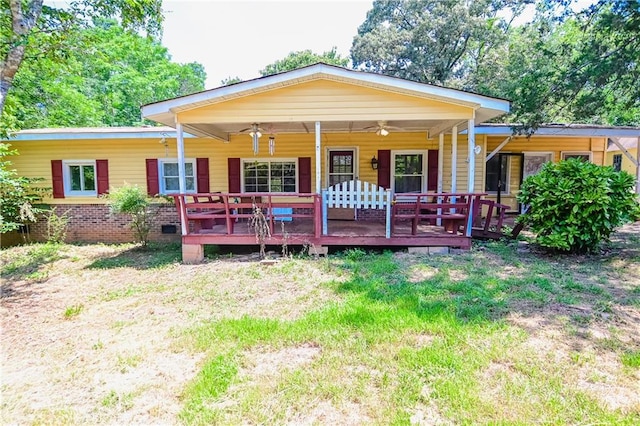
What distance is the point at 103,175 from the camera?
9609 millimetres

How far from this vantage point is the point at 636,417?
2107mm

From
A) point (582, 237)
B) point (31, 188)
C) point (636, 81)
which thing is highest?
point (636, 81)

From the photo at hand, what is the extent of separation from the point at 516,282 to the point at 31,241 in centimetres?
1152

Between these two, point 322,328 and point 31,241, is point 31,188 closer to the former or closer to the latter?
point 31,241

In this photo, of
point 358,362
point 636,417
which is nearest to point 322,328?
point 358,362

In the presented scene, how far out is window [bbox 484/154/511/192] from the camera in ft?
35.4

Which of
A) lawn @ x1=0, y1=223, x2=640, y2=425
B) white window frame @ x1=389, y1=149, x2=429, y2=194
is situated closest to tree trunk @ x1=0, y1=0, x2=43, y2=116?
lawn @ x1=0, y1=223, x2=640, y2=425

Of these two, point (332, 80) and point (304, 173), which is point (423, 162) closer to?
point (304, 173)

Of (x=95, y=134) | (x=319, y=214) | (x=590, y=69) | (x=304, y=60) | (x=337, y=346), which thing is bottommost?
(x=337, y=346)

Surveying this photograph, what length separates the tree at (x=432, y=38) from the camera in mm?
18953

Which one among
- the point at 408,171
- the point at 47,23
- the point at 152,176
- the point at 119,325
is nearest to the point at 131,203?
the point at 152,176

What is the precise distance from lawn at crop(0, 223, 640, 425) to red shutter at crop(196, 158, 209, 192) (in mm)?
4474

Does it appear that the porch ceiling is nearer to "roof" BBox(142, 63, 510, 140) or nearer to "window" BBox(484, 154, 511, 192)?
"roof" BBox(142, 63, 510, 140)

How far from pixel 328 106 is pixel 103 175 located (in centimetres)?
693
